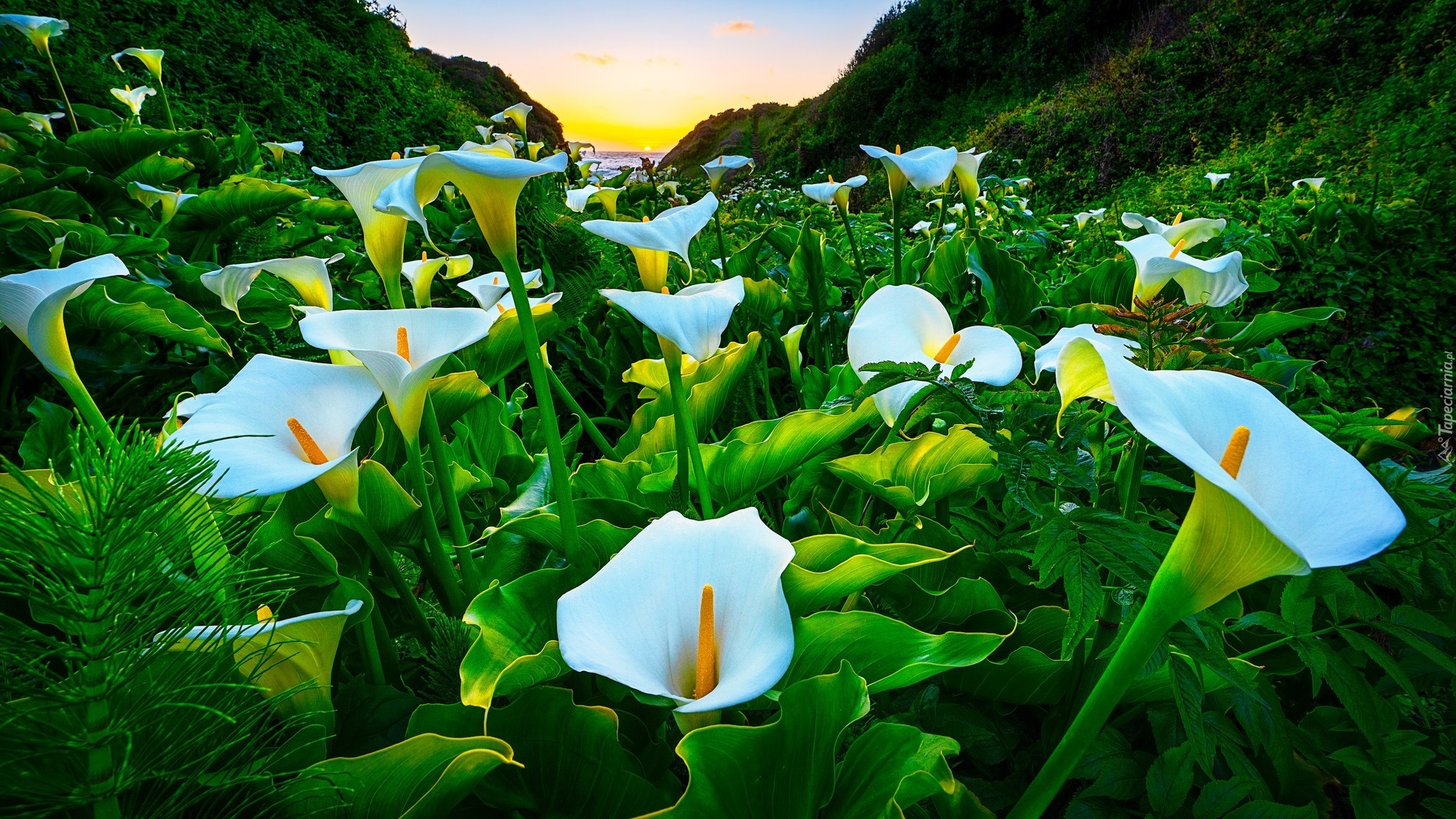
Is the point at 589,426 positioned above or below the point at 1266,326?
below

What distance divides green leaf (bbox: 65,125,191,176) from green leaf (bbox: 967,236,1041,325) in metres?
1.69

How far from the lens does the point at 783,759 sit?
1.34ft

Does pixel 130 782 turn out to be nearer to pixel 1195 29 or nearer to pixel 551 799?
pixel 551 799

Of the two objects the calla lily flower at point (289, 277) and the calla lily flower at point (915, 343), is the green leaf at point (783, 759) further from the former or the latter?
the calla lily flower at point (289, 277)

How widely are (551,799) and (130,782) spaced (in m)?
0.27

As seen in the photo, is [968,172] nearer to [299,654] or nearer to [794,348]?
[794,348]

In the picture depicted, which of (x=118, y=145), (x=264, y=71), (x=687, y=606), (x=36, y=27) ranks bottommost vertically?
(x=687, y=606)

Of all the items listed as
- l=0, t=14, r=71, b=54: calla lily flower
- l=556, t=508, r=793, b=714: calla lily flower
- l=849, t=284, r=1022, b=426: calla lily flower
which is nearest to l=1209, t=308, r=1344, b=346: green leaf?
l=849, t=284, r=1022, b=426: calla lily flower

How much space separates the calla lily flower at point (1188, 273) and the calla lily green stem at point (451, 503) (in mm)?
817

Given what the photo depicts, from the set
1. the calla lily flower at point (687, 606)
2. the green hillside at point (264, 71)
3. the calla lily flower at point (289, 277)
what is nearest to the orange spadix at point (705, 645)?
the calla lily flower at point (687, 606)

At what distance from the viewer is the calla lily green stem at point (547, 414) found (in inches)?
22.6

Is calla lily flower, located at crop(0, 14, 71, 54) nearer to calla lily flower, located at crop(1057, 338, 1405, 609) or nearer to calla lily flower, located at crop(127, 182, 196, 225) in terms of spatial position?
calla lily flower, located at crop(127, 182, 196, 225)

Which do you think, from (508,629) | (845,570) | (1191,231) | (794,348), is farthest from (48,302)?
(1191,231)

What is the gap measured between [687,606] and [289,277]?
620mm
